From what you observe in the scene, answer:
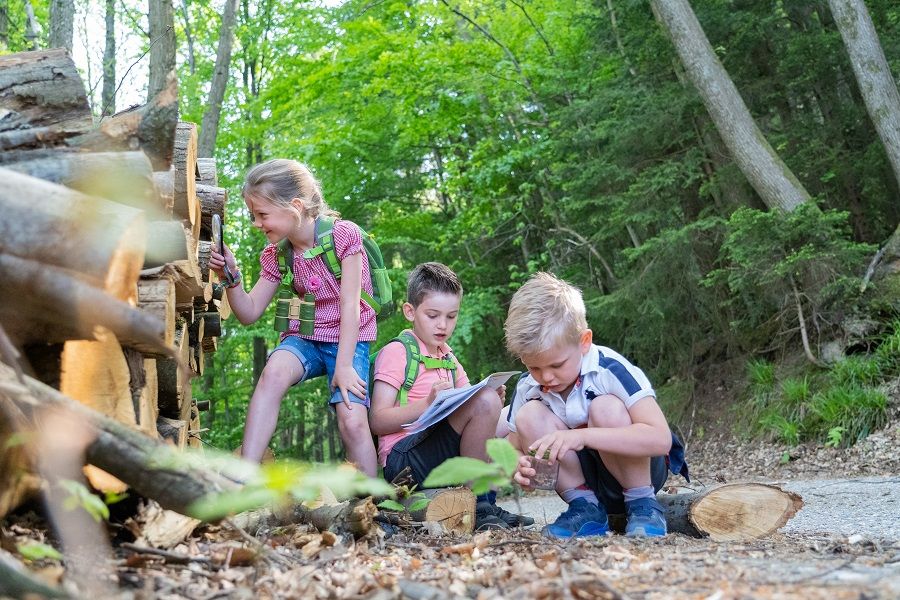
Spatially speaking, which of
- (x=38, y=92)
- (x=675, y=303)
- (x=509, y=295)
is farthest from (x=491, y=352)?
(x=38, y=92)

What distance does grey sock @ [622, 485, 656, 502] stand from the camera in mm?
3424

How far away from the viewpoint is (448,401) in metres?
3.79

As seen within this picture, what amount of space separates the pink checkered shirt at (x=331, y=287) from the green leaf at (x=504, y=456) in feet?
7.45

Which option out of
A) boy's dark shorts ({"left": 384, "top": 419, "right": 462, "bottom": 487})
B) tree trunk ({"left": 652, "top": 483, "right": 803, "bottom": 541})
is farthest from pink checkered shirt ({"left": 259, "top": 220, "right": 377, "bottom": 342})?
tree trunk ({"left": 652, "top": 483, "right": 803, "bottom": 541})

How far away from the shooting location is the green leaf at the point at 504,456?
2.03 metres

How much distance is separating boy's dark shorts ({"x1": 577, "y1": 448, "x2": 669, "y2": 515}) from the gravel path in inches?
20.7

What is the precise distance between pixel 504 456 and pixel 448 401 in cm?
173

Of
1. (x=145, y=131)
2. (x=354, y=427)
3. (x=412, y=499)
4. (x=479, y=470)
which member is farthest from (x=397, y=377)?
(x=479, y=470)

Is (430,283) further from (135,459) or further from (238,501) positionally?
(238,501)

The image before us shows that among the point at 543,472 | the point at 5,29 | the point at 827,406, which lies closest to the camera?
the point at 543,472

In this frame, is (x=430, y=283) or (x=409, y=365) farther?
(x=430, y=283)

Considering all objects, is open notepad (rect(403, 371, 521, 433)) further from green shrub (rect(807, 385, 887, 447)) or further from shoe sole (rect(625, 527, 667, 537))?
green shrub (rect(807, 385, 887, 447))

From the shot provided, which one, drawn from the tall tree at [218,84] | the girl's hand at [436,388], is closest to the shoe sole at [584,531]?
the girl's hand at [436,388]

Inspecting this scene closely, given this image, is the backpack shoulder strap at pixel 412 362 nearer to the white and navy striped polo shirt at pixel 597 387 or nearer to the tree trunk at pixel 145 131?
the white and navy striped polo shirt at pixel 597 387
